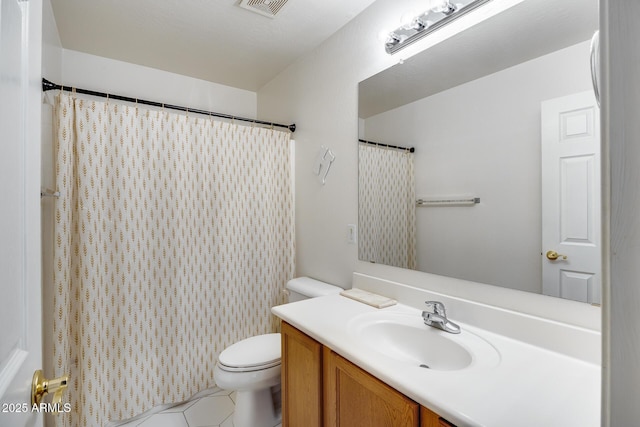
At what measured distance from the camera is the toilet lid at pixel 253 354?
5.24ft

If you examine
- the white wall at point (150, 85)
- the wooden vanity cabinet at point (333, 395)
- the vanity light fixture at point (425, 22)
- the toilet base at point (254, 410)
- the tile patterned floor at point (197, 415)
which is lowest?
the tile patterned floor at point (197, 415)

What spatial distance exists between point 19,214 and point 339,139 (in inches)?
58.9

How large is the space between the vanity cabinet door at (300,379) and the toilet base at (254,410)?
31cm

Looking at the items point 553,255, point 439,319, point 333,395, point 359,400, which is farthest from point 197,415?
point 553,255

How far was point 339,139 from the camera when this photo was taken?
182 cm

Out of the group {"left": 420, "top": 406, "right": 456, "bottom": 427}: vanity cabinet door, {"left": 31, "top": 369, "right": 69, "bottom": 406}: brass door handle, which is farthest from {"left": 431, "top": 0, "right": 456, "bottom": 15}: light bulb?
{"left": 31, "top": 369, "right": 69, "bottom": 406}: brass door handle

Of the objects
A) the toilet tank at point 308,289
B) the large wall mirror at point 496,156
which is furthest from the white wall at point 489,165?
the toilet tank at point 308,289

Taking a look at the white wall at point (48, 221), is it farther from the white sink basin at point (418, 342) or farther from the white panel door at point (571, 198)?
the white panel door at point (571, 198)

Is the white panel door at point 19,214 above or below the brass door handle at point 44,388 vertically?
above

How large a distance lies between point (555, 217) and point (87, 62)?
9.42 ft

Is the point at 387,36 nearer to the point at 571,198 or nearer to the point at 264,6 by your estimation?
the point at 264,6

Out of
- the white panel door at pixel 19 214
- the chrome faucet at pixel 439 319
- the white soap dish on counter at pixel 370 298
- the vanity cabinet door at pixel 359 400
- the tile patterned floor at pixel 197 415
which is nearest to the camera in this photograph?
the white panel door at pixel 19 214

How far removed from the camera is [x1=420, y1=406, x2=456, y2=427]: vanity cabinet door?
0.72 meters

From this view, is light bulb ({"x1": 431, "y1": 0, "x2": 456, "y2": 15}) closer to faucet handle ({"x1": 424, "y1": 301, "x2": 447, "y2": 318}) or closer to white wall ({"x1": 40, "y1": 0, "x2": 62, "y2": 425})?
faucet handle ({"x1": 424, "y1": 301, "x2": 447, "y2": 318})
